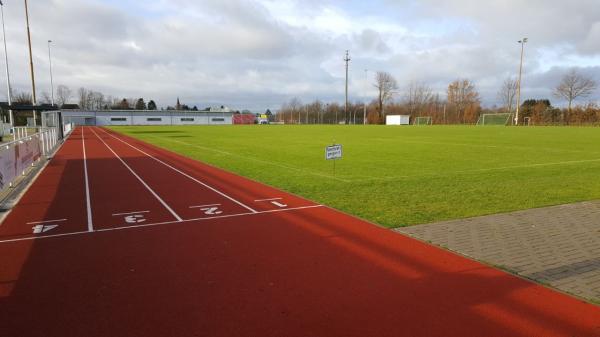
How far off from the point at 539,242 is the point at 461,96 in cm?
11298

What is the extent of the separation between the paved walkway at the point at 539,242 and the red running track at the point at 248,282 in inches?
15.1

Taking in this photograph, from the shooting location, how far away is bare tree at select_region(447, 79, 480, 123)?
10726 centimetres

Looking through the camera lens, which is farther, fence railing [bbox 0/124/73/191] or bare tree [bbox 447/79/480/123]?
bare tree [bbox 447/79/480/123]

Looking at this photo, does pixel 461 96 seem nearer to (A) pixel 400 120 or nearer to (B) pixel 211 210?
(A) pixel 400 120

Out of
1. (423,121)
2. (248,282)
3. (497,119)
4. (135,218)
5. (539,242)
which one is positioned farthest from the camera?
(423,121)

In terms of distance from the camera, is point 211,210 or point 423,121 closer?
point 211,210

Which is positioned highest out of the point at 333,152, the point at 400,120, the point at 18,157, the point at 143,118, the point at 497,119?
the point at 143,118

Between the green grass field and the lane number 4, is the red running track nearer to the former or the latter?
the lane number 4

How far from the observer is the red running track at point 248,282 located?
399 centimetres

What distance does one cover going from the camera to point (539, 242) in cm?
652

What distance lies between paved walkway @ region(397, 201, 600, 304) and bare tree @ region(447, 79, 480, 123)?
10570 centimetres

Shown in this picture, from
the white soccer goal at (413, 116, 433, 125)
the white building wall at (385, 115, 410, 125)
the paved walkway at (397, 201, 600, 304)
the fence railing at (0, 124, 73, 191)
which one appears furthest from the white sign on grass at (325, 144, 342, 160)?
the white soccer goal at (413, 116, 433, 125)

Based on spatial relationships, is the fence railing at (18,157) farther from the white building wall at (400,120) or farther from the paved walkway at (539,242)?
the white building wall at (400,120)

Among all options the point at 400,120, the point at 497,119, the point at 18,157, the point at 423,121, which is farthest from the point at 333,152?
the point at 423,121
